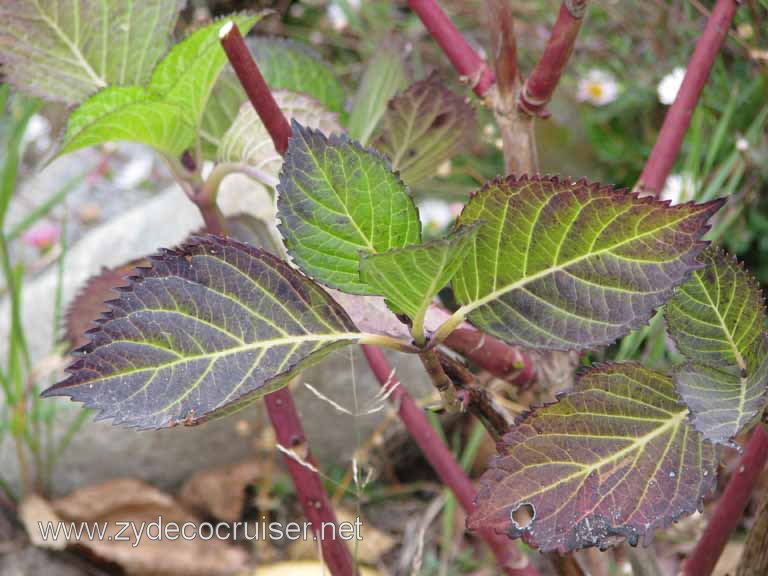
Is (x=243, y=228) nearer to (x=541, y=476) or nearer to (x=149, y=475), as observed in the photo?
(x=541, y=476)

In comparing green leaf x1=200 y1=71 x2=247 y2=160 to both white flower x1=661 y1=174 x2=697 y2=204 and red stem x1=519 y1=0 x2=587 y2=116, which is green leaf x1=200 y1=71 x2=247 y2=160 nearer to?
red stem x1=519 y1=0 x2=587 y2=116

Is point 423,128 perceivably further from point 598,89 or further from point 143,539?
point 598,89

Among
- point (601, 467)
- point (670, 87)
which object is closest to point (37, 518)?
point (601, 467)

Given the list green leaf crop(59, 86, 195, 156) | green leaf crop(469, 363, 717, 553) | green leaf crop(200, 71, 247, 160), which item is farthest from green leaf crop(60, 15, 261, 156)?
green leaf crop(469, 363, 717, 553)

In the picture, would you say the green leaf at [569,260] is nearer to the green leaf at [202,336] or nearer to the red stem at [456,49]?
the green leaf at [202,336]

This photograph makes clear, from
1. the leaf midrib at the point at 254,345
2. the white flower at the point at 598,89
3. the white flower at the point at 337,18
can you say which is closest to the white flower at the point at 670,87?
the white flower at the point at 598,89

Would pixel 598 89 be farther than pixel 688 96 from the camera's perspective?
Yes
